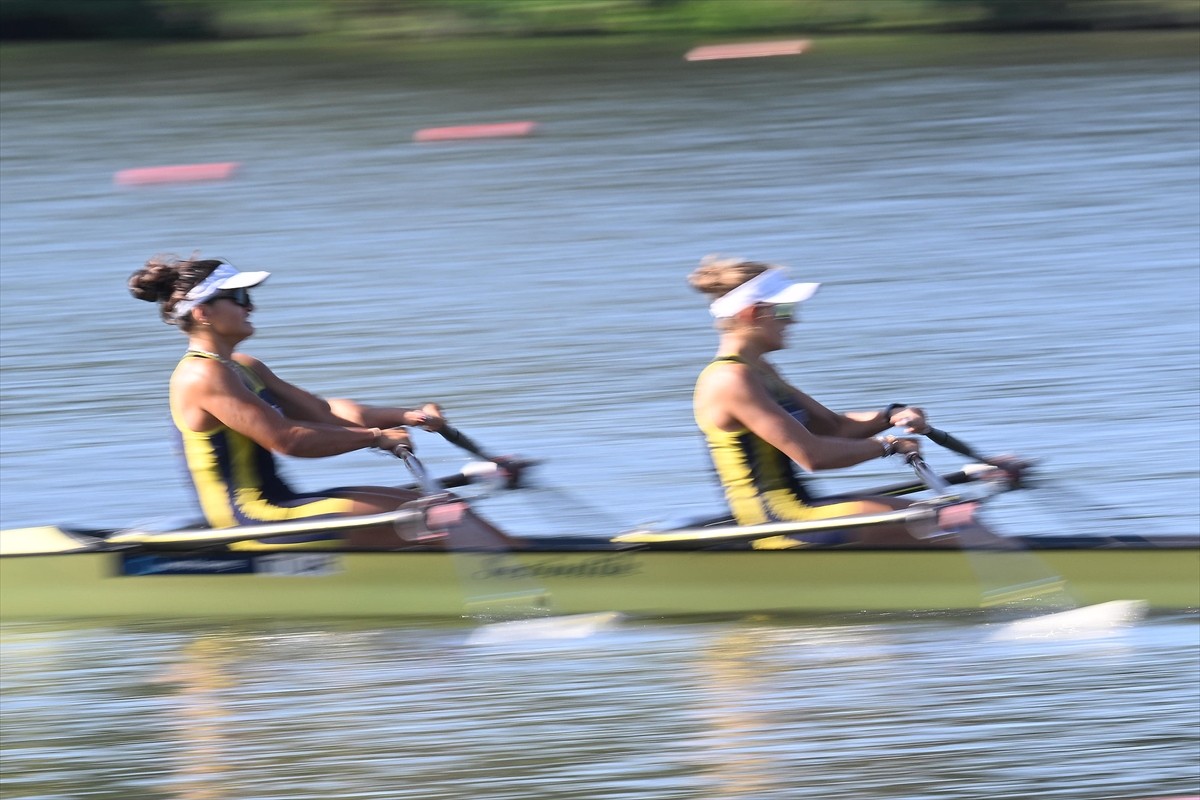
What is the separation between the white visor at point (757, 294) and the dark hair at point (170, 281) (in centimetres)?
161

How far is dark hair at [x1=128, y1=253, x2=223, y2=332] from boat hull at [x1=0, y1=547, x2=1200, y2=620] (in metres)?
0.79

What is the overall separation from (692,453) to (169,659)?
3383 millimetres

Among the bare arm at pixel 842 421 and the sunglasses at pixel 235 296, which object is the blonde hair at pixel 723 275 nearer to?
the bare arm at pixel 842 421

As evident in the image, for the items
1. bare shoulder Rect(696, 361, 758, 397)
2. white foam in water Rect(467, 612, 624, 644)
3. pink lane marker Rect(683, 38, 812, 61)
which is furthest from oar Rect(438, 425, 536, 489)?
pink lane marker Rect(683, 38, 812, 61)

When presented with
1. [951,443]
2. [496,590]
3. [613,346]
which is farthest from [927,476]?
[613,346]

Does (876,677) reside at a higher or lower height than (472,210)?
lower

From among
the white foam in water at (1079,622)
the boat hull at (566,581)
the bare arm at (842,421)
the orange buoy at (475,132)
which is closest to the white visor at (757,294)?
the bare arm at (842,421)

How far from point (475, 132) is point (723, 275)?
11.2 m

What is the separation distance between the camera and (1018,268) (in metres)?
12.5

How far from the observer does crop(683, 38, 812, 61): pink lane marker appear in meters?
20.4

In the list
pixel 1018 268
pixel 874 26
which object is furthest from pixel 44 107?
pixel 1018 268

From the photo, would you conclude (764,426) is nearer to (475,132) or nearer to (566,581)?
(566,581)

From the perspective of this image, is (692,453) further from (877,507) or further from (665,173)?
(665,173)

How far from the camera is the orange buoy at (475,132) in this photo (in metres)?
17.3
